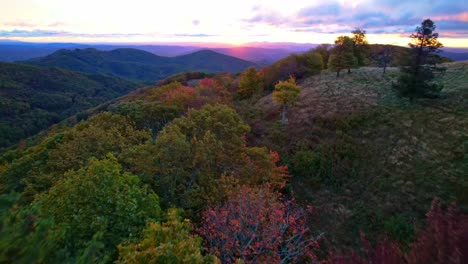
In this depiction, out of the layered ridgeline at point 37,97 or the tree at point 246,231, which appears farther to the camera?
the layered ridgeline at point 37,97

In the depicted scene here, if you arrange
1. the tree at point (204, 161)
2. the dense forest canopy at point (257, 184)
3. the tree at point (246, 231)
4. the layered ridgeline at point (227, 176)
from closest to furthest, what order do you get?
the dense forest canopy at point (257, 184)
the layered ridgeline at point (227, 176)
the tree at point (246, 231)
the tree at point (204, 161)

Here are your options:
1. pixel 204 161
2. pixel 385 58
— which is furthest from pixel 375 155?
pixel 385 58

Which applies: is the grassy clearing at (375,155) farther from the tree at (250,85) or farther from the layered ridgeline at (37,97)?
the layered ridgeline at (37,97)

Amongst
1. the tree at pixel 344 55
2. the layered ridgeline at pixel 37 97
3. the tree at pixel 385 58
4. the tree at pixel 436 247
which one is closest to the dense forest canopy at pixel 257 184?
the tree at pixel 436 247

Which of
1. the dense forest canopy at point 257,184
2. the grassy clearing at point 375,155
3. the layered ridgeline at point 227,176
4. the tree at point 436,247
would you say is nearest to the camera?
Result: the tree at point 436,247

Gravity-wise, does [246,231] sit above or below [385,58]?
below

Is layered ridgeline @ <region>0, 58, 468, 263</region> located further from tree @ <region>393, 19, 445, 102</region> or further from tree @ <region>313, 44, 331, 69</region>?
tree @ <region>313, 44, 331, 69</region>

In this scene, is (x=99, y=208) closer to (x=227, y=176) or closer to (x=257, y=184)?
(x=227, y=176)
